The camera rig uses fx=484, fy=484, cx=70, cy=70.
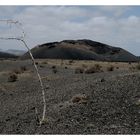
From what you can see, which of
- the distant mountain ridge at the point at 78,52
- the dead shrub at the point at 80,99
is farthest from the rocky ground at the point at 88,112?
the distant mountain ridge at the point at 78,52

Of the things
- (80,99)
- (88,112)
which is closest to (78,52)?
(80,99)

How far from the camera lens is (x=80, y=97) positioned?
615 inches

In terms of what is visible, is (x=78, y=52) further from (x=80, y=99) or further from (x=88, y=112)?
(x=88, y=112)

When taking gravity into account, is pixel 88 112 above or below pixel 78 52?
above

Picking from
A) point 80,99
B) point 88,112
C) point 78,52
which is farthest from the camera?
point 78,52

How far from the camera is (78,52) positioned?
103m

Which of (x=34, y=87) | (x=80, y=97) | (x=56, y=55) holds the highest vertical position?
(x=80, y=97)

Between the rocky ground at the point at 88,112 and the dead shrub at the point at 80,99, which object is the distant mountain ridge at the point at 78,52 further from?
the dead shrub at the point at 80,99

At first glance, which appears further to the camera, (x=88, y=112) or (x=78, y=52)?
(x=78, y=52)

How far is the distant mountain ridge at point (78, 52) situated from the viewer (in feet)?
327
